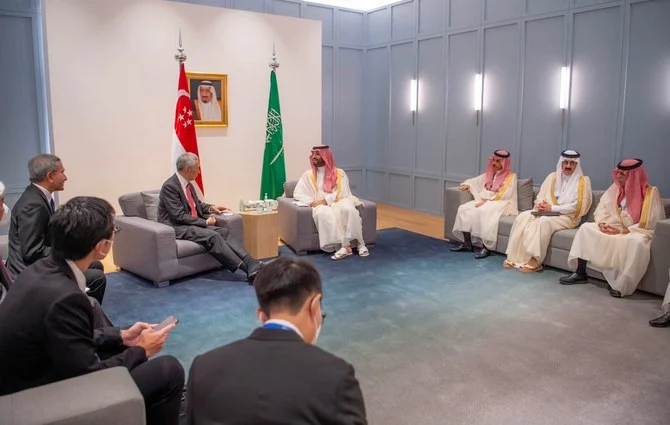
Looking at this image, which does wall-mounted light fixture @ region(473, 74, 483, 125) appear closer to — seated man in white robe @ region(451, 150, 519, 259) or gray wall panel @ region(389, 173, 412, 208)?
seated man in white robe @ region(451, 150, 519, 259)

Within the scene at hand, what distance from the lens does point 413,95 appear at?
8344 millimetres

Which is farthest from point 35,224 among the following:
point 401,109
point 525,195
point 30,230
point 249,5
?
point 401,109

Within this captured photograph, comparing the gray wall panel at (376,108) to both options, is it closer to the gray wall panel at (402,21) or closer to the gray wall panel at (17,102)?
the gray wall panel at (402,21)

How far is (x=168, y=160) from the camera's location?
6.27 meters

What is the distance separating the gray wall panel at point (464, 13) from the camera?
7.24 m

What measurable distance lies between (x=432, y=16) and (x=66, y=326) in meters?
7.16

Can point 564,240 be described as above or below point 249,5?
below

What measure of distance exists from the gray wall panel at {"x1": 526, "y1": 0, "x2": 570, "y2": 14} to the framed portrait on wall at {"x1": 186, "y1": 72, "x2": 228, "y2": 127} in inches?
143

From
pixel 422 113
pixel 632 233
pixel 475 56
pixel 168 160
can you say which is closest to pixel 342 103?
pixel 422 113

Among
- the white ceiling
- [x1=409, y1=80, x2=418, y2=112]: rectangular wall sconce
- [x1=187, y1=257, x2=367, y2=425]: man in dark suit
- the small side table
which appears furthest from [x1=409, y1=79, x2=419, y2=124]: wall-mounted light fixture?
[x1=187, y1=257, x2=367, y2=425]: man in dark suit

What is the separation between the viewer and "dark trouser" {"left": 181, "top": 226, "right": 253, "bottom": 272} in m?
5.06

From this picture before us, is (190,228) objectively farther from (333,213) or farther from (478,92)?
(478,92)

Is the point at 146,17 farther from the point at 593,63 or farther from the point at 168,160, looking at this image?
the point at 593,63

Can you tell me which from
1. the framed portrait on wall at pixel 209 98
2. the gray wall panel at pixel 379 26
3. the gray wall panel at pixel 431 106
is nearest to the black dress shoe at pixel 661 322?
the gray wall panel at pixel 431 106
